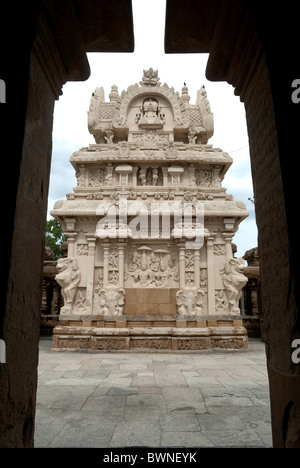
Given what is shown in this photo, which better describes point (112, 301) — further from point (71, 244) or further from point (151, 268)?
point (71, 244)

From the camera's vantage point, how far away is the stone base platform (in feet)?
29.7

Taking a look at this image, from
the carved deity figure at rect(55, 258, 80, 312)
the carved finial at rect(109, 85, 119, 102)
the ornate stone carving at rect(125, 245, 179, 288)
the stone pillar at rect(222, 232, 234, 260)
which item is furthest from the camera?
the carved finial at rect(109, 85, 119, 102)

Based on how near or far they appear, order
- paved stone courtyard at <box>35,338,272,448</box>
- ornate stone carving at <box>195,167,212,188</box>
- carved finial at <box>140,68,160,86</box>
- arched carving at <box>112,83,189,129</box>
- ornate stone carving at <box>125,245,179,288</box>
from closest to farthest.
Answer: paved stone courtyard at <box>35,338,272,448</box> < ornate stone carving at <box>125,245,179,288</box> < ornate stone carving at <box>195,167,212,188</box> < arched carving at <box>112,83,189,129</box> < carved finial at <box>140,68,160,86</box>

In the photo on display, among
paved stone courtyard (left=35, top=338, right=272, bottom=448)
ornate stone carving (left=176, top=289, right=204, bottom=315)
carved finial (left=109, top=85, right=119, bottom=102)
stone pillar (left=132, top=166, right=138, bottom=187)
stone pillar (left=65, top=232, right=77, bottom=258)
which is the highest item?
carved finial (left=109, top=85, right=119, bottom=102)

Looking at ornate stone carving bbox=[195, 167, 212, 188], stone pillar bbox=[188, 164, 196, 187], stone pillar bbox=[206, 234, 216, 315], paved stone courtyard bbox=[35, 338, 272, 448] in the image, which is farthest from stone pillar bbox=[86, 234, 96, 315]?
ornate stone carving bbox=[195, 167, 212, 188]

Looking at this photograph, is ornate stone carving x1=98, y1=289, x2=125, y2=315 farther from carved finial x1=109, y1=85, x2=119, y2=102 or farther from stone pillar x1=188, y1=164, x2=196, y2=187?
carved finial x1=109, y1=85, x2=119, y2=102

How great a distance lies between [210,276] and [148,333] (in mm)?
2801

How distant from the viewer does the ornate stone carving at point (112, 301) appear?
9375 mm

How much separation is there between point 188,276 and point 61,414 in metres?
6.74

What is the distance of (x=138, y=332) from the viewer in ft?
30.3

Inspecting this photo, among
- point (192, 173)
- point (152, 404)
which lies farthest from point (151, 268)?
point (152, 404)

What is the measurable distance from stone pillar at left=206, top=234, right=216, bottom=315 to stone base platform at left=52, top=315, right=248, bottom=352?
0.38 m

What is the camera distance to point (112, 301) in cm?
940
